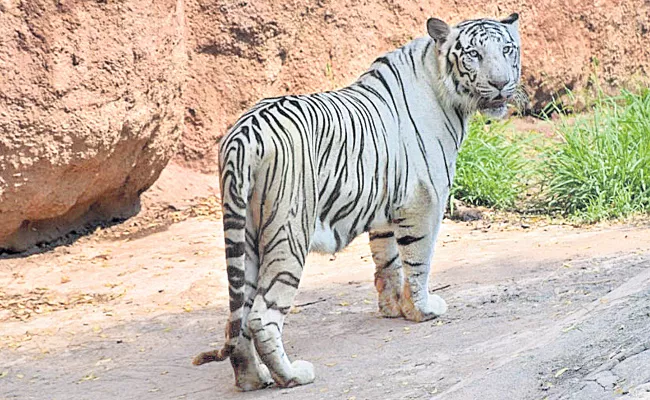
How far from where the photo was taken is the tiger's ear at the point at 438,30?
17.8ft

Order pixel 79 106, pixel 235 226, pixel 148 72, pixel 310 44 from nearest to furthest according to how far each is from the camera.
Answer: pixel 235 226
pixel 79 106
pixel 148 72
pixel 310 44

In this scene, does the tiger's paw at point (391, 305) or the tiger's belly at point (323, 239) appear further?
the tiger's paw at point (391, 305)

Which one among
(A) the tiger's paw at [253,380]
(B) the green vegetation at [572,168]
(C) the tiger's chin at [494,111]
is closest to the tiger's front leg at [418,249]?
(C) the tiger's chin at [494,111]

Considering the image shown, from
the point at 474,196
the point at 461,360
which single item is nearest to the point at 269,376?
the point at 461,360

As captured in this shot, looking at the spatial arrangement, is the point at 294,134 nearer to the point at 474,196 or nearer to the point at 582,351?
the point at 582,351

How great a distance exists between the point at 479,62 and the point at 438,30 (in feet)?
0.95

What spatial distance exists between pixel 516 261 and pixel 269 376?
2487 mm

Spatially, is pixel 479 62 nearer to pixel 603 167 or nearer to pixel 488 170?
pixel 603 167

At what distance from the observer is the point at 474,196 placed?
335 inches

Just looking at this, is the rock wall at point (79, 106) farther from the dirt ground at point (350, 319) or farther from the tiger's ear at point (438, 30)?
the tiger's ear at point (438, 30)

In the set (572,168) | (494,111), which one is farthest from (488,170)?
(494,111)

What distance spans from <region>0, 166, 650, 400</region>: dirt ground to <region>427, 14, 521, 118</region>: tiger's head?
113 cm

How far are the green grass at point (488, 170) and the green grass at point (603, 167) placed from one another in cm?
30

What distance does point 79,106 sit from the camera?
7188 millimetres
